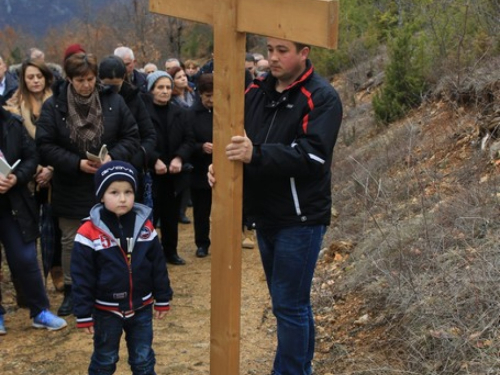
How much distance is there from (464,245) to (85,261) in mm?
2778

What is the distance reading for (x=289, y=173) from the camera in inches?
138

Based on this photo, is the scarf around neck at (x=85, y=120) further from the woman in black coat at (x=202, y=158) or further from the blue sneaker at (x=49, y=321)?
the woman in black coat at (x=202, y=158)

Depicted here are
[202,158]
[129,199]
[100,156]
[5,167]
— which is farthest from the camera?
[202,158]

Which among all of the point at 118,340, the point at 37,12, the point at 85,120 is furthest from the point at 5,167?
the point at 37,12

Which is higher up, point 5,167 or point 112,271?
point 5,167

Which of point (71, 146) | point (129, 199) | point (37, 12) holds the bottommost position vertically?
point (129, 199)

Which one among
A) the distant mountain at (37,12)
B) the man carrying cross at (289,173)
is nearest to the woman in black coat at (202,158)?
the man carrying cross at (289,173)

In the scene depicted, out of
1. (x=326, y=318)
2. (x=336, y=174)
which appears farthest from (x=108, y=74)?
(x=336, y=174)

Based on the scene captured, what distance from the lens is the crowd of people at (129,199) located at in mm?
3584

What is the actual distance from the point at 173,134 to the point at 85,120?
1.85m

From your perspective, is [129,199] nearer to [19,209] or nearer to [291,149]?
[291,149]

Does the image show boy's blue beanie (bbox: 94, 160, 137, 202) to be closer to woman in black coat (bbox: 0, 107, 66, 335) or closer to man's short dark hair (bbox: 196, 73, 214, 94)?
woman in black coat (bbox: 0, 107, 66, 335)

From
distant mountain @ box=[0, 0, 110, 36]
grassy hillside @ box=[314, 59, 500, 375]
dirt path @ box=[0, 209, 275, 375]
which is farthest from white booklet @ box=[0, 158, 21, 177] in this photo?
distant mountain @ box=[0, 0, 110, 36]

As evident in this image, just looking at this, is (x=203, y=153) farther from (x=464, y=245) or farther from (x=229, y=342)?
(x=229, y=342)
